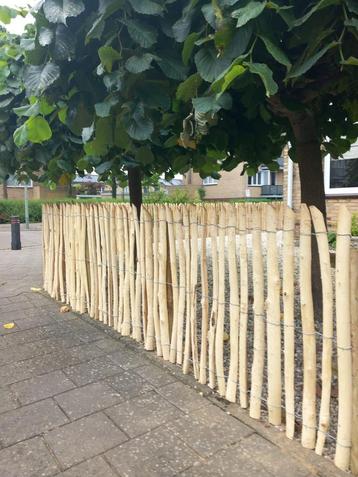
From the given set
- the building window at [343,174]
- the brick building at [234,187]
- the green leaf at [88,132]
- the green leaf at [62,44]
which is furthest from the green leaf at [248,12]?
the brick building at [234,187]

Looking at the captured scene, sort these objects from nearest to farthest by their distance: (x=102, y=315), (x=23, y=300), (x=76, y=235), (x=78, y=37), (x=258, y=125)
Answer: (x=78, y=37)
(x=258, y=125)
(x=102, y=315)
(x=76, y=235)
(x=23, y=300)

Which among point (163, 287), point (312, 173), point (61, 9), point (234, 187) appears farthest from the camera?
point (234, 187)

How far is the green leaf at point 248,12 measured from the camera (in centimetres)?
146

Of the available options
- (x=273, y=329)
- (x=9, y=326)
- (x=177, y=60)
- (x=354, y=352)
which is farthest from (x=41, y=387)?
(x=177, y=60)

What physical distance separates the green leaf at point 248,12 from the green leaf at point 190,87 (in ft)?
1.22

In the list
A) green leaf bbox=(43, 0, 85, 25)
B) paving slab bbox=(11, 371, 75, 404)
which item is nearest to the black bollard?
paving slab bbox=(11, 371, 75, 404)

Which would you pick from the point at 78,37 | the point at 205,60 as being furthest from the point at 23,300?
the point at 205,60

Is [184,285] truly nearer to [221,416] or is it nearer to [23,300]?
[221,416]

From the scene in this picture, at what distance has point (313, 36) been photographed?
168 cm

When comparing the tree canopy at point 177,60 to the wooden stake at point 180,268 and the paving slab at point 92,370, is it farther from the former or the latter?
the paving slab at point 92,370

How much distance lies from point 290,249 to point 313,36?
1054 millimetres

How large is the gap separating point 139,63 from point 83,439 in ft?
6.60

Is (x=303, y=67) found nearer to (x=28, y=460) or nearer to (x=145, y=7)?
(x=145, y=7)

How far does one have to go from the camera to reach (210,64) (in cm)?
175
